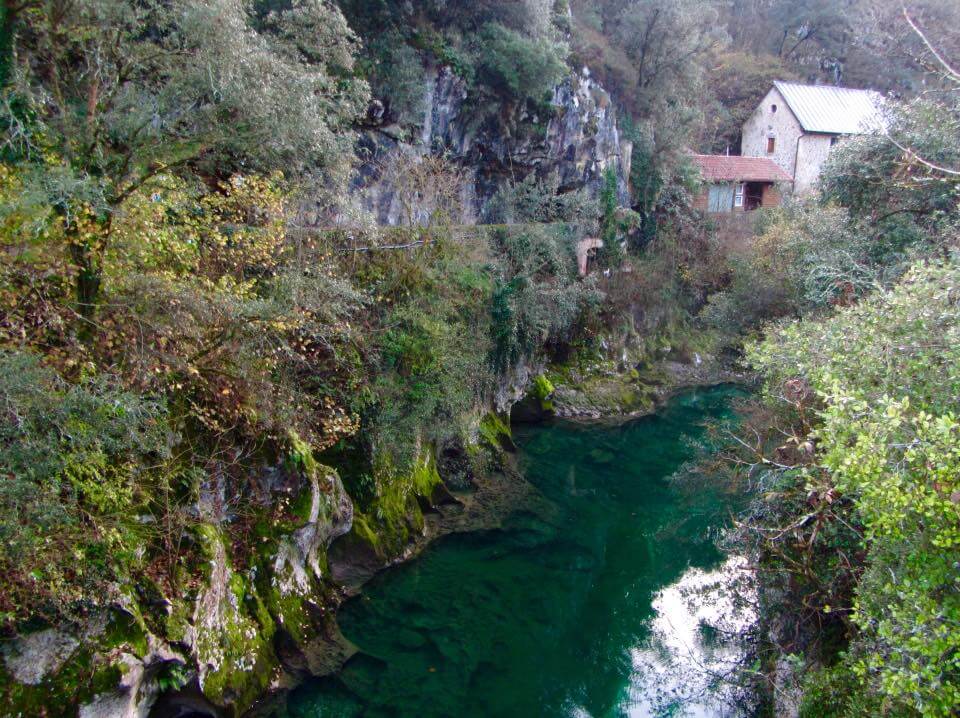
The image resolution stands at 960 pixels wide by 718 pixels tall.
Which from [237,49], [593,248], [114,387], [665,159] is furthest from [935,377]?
[665,159]

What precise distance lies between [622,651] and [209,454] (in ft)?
29.0

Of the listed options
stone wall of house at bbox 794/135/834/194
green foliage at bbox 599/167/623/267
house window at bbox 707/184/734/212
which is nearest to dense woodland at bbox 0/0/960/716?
green foliage at bbox 599/167/623/267

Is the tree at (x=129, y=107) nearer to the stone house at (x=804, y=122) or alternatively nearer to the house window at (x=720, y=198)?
the house window at (x=720, y=198)

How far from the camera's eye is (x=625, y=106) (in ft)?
111

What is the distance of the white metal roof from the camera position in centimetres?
4091

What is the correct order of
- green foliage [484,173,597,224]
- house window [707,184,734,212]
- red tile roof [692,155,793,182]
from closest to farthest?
1. green foliage [484,173,597,224]
2. red tile roof [692,155,793,182]
3. house window [707,184,734,212]

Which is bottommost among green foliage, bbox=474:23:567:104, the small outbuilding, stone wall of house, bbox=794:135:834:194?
the small outbuilding

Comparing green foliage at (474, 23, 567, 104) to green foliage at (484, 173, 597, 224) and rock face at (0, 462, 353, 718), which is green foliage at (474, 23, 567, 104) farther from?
rock face at (0, 462, 353, 718)

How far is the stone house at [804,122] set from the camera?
40938 millimetres

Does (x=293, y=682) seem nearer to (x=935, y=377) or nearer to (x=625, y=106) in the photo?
(x=935, y=377)

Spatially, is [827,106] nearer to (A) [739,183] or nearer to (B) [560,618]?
(A) [739,183]

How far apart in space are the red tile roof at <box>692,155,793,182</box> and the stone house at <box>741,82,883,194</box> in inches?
44.7

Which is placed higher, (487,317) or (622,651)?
(487,317)

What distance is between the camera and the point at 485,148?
27.5 meters
